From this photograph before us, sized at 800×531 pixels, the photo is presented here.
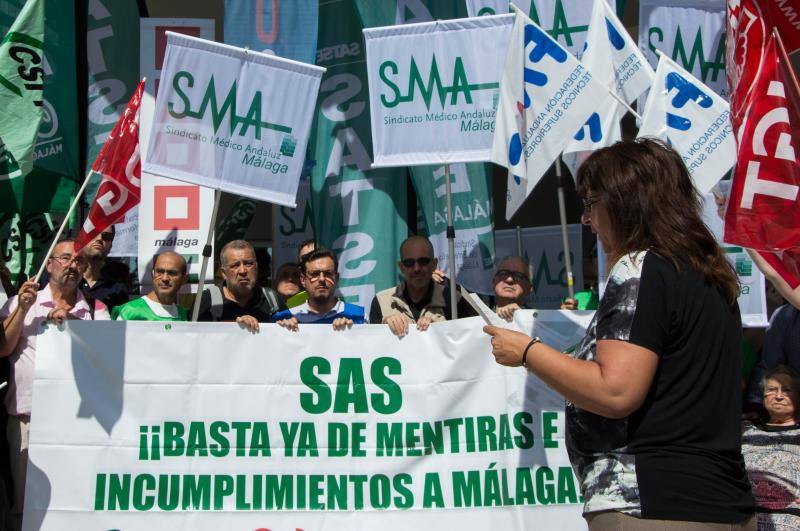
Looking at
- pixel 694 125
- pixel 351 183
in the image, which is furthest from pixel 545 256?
pixel 694 125

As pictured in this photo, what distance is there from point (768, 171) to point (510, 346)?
163 centimetres

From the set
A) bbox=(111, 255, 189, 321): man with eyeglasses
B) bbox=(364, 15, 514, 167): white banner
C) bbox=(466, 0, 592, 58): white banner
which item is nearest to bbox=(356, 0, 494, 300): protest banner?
bbox=(466, 0, 592, 58): white banner

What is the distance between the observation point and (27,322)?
16.2ft

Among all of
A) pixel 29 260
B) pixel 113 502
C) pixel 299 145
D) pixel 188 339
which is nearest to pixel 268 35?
pixel 299 145

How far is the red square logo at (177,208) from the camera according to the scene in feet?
20.9

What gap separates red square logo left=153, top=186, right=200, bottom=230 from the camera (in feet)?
20.9

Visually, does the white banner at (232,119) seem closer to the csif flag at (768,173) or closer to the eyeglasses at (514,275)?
the eyeglasses at (514,275)

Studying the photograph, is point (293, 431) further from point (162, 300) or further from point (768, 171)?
point (768, 171)

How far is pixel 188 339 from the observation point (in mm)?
4734

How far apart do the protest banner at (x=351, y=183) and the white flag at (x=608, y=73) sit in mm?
1426

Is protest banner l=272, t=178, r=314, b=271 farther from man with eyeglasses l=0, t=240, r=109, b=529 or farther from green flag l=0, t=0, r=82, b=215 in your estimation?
man with eyeglasses l=0, t=240, r=109, b=529

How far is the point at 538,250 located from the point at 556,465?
156 inches

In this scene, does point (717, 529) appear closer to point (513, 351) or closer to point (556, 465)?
point (513, 351)

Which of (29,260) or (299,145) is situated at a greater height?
(299,145)
